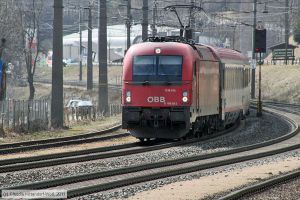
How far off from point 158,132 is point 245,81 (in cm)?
1275

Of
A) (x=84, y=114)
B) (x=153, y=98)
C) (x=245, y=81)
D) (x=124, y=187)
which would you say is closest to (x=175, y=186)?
(x=124, y=187)

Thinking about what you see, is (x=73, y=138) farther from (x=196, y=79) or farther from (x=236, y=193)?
(x=236, y=193)

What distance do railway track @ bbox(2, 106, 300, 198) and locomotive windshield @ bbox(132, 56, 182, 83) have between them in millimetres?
3231

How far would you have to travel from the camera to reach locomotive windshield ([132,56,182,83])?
81.5ft

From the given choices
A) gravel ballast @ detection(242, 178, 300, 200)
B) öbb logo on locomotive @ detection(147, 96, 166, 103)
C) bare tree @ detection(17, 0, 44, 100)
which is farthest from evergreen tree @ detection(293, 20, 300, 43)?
gravel ballast @ detection(242, 178, 300, 200)

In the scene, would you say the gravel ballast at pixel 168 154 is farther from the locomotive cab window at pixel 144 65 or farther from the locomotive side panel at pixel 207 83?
the locomotive cab window at pixel 144 65

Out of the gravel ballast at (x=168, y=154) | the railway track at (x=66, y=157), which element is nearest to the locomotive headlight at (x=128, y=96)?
the railway track at (x=66, y=157)

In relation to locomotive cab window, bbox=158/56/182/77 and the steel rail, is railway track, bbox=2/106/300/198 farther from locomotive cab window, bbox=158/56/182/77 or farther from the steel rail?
locomotive cab window, bbox=158/56/182/77

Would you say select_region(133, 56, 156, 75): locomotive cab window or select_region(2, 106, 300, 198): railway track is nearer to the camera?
select_region(2, 106, 300, 198): railway track

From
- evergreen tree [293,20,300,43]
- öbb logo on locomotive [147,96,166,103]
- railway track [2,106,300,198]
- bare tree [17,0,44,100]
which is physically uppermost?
evergreen tree [293,20,300,43]

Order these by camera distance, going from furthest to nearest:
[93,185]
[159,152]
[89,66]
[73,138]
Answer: [89,66]
[73,138]
[159,152]
[93,185]

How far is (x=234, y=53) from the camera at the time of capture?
3372 cm

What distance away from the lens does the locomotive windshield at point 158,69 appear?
24828 millimetres

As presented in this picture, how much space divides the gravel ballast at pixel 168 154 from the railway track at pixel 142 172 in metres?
0.77
